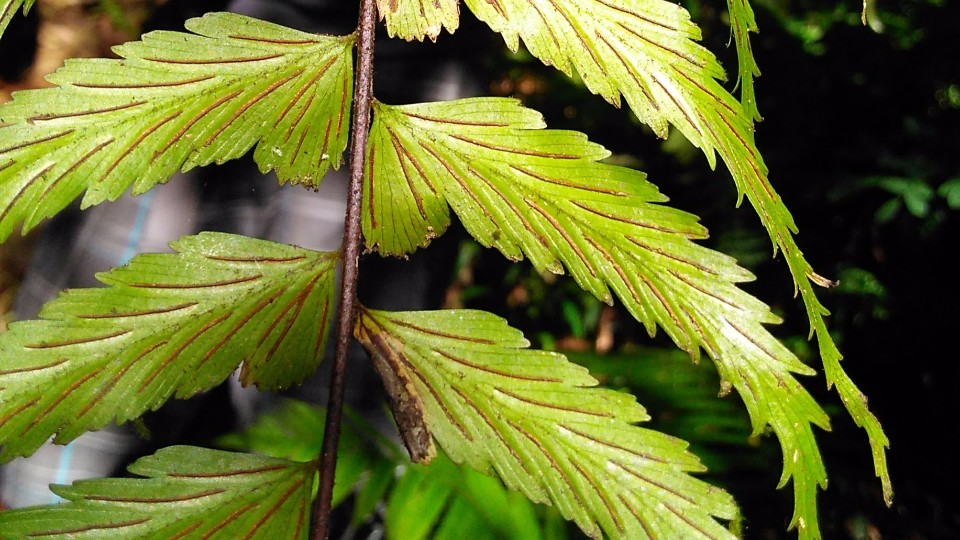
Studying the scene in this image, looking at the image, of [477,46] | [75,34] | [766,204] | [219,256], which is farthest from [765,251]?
[75,34]

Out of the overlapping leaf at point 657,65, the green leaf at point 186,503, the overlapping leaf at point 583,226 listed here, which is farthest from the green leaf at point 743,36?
the green leaf at point 186,503

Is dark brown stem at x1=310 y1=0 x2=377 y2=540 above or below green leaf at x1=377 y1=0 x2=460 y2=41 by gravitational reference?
below

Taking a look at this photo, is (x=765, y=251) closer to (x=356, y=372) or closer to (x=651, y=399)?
(x=651, y=399)

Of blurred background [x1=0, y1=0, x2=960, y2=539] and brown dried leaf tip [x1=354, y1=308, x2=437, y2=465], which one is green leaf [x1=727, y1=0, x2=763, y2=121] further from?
blurred background [x1=0, y1=0, x2=960, y2=539]

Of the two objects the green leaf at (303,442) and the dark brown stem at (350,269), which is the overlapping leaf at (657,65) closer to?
the dark brown stem at (350,269)

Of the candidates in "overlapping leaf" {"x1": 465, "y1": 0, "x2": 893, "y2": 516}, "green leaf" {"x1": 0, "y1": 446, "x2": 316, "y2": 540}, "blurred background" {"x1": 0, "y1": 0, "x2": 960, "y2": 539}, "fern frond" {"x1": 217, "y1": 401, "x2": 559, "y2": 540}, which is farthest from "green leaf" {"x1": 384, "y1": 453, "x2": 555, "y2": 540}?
"overlapping leaf" {"x1": 465, "y1": 0, "x2": 893, "y2": 516}
